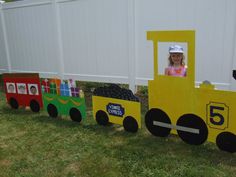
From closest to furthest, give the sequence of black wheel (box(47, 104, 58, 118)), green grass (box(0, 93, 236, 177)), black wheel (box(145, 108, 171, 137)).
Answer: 1. green grass (box(0, 93, 236, 177))
2. black wheel (box(145, 108, 171, 137))
3. black wheel (box(47, 104, 58, 118))

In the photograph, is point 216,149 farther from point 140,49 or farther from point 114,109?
point 140,49

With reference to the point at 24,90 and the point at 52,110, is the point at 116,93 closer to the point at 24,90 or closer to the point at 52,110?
the point at 52,110

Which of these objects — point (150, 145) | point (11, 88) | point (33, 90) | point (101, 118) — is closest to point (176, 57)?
point (150, 145)

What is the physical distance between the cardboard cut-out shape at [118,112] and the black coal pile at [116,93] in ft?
0.15

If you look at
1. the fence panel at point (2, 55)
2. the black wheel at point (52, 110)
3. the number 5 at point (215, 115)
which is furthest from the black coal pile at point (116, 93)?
the fence panel at point (2, 55)

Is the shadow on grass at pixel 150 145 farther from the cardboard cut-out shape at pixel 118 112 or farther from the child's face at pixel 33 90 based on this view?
the child's face at pixel 33 90

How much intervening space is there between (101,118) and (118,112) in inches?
15.2

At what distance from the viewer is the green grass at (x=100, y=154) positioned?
3.29m

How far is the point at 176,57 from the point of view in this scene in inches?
167

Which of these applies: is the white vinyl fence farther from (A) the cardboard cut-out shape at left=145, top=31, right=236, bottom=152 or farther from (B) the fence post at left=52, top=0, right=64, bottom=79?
(A) the cardboard cut-out shape at left=145, top=31, right=236, bottom=152

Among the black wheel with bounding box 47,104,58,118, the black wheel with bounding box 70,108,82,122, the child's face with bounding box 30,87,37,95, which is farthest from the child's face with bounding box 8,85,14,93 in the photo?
the black wheel with bounding box 70,108,82,122

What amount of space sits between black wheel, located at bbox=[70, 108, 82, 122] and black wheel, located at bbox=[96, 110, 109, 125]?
12.4 inches

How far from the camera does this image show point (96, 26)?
20.9 feet

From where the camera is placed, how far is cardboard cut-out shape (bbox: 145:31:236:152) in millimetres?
3457
